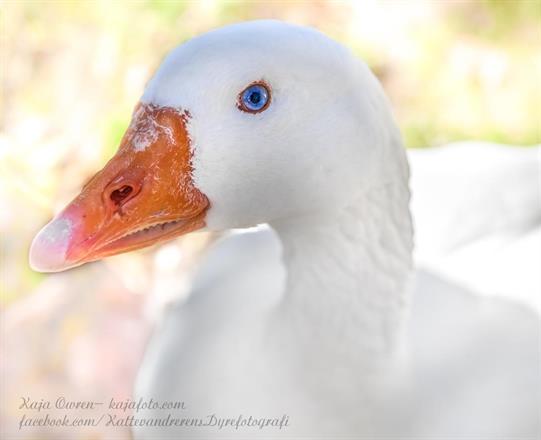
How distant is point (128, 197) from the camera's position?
110 cm

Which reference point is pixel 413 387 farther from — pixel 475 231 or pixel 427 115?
pixel 427 115

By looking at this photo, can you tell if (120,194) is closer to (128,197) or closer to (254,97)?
(128,197)

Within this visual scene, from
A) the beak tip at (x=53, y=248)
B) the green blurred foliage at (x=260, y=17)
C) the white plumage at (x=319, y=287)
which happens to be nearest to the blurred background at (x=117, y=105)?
the green blurred foliage at (x=260, y=17)

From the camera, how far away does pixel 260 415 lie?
1415 millimetres

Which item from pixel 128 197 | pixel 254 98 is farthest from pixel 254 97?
pixel 128 197

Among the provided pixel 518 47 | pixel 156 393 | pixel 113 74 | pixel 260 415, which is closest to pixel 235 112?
pixel 260 415

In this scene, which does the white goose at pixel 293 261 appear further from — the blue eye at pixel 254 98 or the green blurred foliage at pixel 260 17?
the green blurred foliage at pixel 260 17

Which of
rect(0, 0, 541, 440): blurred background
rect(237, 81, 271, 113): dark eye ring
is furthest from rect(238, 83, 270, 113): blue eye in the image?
rect(0, 0, 541, 440): blurred background

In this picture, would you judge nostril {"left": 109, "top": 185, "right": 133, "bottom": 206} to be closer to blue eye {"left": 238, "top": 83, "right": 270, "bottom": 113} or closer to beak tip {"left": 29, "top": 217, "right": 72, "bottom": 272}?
beak tip {"left": 29, "top": 217, "right": 72, "bottom": 272}

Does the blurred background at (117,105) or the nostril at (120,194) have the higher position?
the nostril at (120,194)

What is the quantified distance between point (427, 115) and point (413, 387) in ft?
4.73

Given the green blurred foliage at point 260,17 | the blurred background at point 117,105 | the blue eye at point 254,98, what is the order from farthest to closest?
the green blurred foliage at point 260,17
the blurred background at point 117,105
the blue eye at point 254,98

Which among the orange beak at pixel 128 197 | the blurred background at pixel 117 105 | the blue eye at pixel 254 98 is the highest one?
the blue eye at pixel 254 98

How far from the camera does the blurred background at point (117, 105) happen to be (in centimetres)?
220
